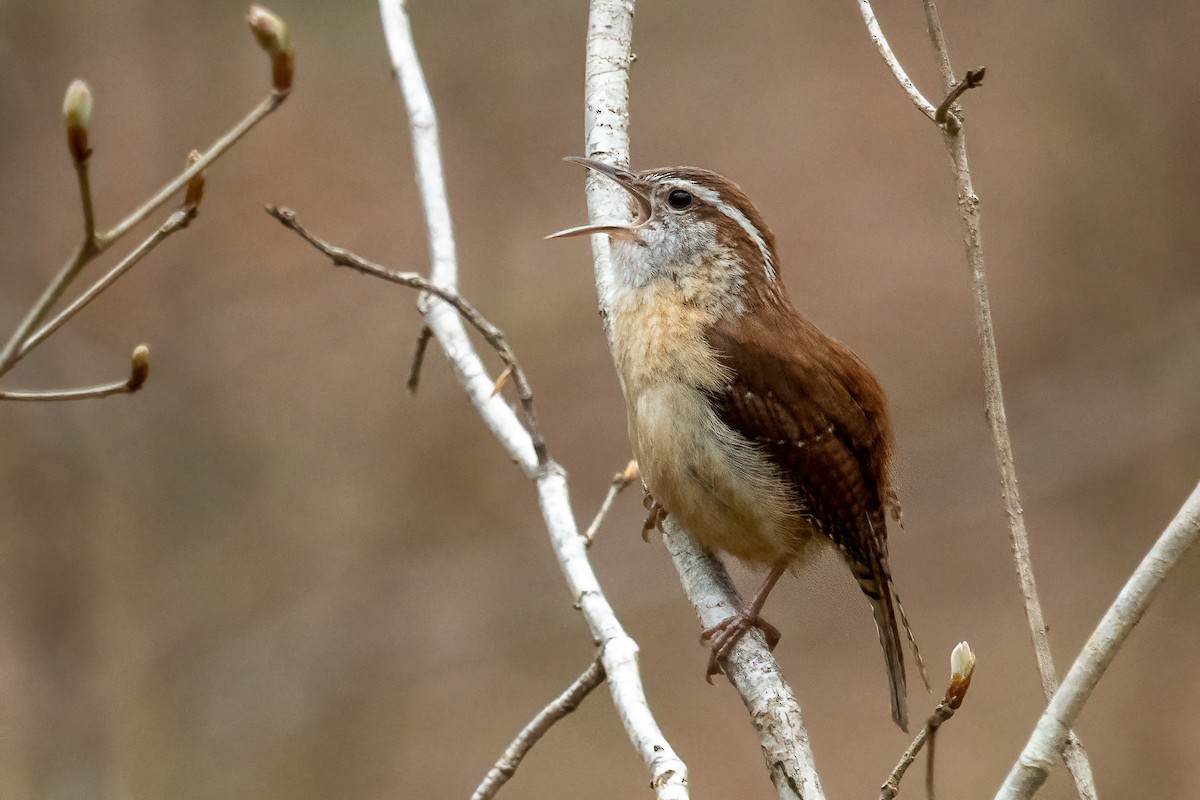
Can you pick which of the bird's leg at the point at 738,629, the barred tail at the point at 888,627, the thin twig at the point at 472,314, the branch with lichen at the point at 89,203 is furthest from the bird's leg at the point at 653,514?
the branch with lichen at the point at 89,203

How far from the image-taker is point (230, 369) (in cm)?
822

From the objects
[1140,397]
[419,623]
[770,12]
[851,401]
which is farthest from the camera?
[770,12]

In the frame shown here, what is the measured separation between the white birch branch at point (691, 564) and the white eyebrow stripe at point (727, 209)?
0.64 ft

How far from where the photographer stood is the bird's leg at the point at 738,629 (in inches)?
109

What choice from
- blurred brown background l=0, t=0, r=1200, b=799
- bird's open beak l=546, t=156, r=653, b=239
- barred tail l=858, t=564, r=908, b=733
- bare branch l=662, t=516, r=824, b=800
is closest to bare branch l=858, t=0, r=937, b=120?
bird's open beak l=546, t=156, r=653, b=239

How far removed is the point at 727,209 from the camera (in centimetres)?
360

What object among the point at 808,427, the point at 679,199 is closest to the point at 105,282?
the point at 808,427

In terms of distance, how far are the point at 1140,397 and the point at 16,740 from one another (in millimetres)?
7302

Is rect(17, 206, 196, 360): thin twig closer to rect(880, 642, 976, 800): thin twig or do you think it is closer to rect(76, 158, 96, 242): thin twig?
rect(76, 158, 96, 242): thin twig

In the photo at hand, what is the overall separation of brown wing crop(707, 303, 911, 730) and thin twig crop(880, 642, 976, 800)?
4.06 feet

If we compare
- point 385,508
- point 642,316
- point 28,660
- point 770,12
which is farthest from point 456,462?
point 642,316

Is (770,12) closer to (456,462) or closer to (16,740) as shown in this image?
(456,462)

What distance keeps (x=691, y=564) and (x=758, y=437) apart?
37 cm

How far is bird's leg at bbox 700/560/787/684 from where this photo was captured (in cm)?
276
